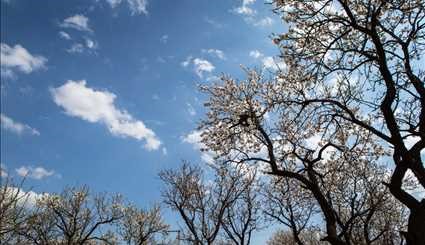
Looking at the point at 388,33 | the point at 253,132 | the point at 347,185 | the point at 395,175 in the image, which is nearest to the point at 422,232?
the point at 395,175

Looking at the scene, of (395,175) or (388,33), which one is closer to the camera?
(395,175)

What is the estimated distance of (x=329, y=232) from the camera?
46.3ft

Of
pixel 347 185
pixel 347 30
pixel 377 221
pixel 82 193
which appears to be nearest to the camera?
pixel 347 30

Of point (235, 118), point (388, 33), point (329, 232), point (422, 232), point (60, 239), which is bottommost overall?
point (422, 232)

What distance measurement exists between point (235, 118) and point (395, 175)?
847cm

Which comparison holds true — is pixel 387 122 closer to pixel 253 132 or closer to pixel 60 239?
pixel 253 132

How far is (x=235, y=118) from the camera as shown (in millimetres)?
19672

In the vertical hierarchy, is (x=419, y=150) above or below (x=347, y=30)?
below

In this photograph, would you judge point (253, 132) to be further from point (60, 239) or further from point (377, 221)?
point (60, 239)

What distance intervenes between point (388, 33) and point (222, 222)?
2529cm

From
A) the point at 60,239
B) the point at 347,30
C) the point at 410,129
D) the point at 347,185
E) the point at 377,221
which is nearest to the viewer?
the point at 410,129

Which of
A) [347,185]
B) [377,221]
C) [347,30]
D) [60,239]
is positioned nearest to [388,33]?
[347,30]

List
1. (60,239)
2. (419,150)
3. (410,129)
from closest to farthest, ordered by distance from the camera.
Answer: (419,150), (410,129), (60,239)

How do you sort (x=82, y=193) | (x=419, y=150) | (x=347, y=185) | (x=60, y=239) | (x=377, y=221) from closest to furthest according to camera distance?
(x=419, y=150) < (x=347, y=185) < (x=377, y=221) < (x=60, y=239) < (x=82, y=193)
